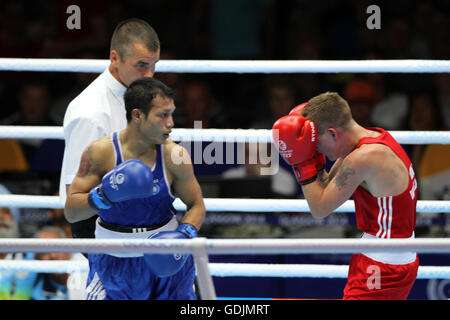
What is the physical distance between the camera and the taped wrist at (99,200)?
7.13ft

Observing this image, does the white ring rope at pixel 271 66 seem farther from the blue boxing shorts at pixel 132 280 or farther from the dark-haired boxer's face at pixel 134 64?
the blue boxing shorts at pixel 132 280

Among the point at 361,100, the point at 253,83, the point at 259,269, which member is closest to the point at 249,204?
the point at 259,269

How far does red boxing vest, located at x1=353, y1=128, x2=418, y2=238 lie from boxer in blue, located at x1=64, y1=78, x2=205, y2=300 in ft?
1.93

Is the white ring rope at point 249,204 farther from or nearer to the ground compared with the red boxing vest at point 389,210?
nearer to the ground

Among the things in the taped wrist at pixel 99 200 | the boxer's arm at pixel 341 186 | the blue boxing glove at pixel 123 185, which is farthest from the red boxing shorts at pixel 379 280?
the taped wrist at pixel 99 200

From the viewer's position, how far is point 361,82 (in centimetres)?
427

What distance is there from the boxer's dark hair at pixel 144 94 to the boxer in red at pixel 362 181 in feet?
1.37

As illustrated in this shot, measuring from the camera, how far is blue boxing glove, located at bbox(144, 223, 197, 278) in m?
2.16

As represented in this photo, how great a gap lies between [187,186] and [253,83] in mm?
2718

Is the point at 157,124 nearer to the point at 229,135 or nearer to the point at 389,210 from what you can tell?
the point at 229,135

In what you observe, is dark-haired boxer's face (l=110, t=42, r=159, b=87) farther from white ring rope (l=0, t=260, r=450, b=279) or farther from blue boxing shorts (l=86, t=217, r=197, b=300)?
white ring rope (l=0, t=260, r=450, b=279)

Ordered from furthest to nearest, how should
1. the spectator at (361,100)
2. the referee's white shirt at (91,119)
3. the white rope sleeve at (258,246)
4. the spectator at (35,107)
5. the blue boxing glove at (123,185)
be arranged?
the spectator at (35,107) < the spectator at (361,100) < the referee's white shirt at (91,119) < the blue boxing glove at (123,185) < the white rope sleeve at (258,246)

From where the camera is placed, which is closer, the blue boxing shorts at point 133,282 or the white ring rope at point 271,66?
the blue boxing shorts at point 133,282

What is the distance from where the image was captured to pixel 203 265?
1.67 meters
